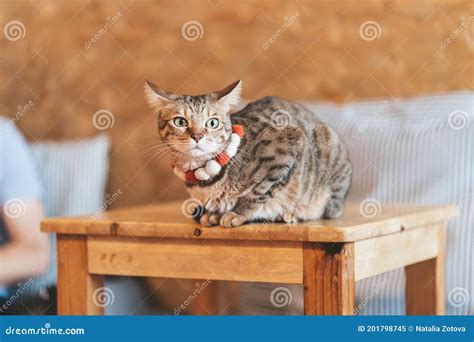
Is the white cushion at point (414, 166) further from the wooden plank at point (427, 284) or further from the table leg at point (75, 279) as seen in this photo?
the table leg at point (75, 279)

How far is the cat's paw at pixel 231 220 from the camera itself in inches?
40.2

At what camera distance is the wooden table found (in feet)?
3.20

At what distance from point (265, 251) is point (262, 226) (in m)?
0.04

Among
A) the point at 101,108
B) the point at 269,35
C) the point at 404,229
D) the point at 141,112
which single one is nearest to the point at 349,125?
the point at 269,35

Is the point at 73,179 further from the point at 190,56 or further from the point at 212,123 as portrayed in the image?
the point at 212,123

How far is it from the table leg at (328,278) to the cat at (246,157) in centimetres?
10

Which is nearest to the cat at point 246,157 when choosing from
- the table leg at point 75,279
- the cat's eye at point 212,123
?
the cat's eye at point 212,123

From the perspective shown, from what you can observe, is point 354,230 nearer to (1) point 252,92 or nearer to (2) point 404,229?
(2) point 404,229

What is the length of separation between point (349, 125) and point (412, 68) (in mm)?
188

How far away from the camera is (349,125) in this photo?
1481mm

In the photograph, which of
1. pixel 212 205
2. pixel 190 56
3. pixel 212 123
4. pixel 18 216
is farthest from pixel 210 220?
pixel 190 56

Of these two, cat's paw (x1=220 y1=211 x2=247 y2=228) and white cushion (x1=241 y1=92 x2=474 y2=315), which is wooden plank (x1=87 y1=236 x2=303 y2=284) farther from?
white cushion (x1=241 y1=92 x2=474 y2=315)

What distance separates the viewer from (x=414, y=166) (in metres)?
1.42

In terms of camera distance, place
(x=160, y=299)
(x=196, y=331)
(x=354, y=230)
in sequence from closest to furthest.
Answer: (x=354, y=230), (x=196, y=331), (x=160, y=299)
